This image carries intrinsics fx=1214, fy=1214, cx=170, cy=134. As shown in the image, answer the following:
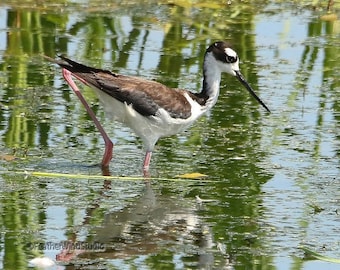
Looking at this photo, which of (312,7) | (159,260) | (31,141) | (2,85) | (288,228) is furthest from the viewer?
(312,7)

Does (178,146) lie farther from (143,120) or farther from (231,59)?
(231,59)

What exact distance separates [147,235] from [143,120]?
1754 millimetres

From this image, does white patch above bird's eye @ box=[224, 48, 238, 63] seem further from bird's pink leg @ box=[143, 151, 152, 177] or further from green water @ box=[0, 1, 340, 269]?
bird's pink leg @ box=[143, 151, 152, 177]

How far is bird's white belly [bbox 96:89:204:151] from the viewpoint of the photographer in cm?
871

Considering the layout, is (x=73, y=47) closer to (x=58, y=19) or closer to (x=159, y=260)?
(x=58, y=19)

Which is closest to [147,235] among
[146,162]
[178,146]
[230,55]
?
[146,162]

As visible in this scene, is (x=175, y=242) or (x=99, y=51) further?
(x=99, y=51)

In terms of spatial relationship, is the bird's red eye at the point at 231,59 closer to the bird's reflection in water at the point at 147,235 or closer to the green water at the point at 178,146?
the green water at the point at 178,146

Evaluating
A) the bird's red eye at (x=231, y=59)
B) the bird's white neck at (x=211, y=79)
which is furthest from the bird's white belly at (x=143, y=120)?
the bird's red eye at (x=231, y=59)

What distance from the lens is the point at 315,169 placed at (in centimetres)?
881

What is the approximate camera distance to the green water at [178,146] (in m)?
6.98

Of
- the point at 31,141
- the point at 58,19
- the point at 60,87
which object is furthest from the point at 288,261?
the point at 58,19

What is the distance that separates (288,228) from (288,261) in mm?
650

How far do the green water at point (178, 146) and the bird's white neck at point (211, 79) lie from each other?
0.41 metres
